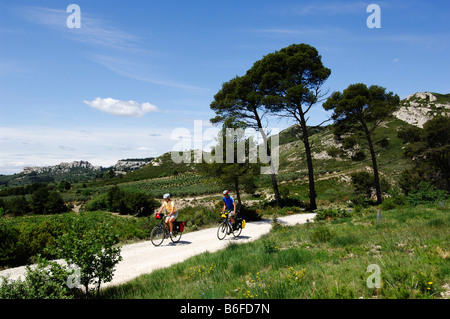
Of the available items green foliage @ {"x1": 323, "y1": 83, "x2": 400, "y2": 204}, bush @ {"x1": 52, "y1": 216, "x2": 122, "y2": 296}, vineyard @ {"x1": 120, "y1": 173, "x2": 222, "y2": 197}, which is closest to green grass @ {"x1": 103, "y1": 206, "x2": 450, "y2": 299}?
bush @ {"x1": 52, "y1": 216, "x2": 122, "y2": 296}

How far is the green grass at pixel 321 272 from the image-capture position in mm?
4176

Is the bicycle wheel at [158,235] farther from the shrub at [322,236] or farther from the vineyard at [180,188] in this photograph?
the vineyard at [180,188]

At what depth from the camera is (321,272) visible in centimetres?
511

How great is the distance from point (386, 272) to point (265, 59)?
63.9 ft

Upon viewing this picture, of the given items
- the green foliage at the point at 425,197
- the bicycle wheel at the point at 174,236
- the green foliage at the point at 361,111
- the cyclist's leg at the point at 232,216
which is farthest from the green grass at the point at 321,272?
the green foliage at the point at 361,111

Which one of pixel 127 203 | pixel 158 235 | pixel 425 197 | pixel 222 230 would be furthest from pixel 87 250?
pixel 127 203

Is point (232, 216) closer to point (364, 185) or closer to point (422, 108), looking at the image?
point (364, 185)

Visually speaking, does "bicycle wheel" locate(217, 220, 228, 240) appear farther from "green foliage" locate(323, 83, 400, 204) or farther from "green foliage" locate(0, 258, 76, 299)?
"green foliage" locate(323, 83, 400, 204)

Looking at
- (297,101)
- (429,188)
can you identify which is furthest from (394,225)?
(429,188)

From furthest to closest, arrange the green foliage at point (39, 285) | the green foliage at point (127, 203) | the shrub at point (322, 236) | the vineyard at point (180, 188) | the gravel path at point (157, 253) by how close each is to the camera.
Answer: the vineyard at point (180, 188) < the green foliage at point (127, 203) < the shrub at point (322, 236) < the gravel path at point (157, 253) < the green foliage at point (39, 285)

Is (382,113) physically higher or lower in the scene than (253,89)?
lower

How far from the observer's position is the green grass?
13.7 ft
